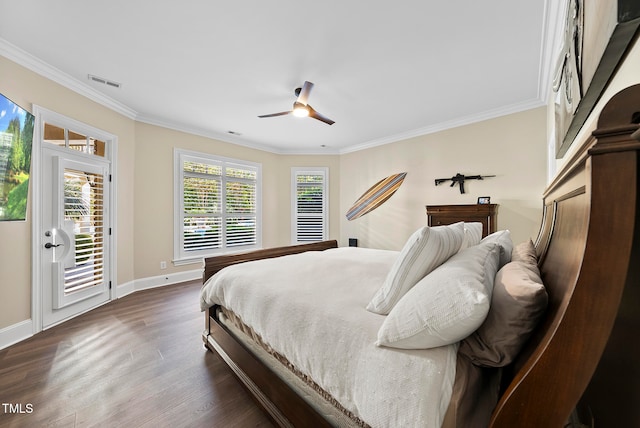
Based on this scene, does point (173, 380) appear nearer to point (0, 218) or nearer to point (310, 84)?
point (0, 218)

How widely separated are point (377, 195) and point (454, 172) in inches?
55.6

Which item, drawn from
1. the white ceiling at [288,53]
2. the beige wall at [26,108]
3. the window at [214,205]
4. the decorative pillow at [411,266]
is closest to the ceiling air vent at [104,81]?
the white ceiling at [288,53]

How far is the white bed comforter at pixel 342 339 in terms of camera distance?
31.4 inches

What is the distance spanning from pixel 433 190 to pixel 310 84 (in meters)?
2.76

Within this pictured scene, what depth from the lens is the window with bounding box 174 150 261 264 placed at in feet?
14.2

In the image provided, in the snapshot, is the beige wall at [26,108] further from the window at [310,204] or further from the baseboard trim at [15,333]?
the window at [310,204]

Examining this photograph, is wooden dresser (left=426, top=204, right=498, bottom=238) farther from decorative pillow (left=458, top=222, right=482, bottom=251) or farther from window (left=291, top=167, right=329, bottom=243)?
window (left=291, top=167, right=329, bottom=243)

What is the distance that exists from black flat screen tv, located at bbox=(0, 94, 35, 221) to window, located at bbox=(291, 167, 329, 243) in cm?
405

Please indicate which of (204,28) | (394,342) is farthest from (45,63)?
(394,342)

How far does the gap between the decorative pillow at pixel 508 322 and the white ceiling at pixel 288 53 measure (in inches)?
80.3

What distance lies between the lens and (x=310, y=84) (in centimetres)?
278

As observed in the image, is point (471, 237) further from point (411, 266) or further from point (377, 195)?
point (377, 195)

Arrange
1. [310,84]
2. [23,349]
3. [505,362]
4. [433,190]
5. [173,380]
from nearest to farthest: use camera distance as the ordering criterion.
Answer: [505,362]
[173,380]
[23,349]
[310,84]
[433,190]

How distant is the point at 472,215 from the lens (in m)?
3.50
